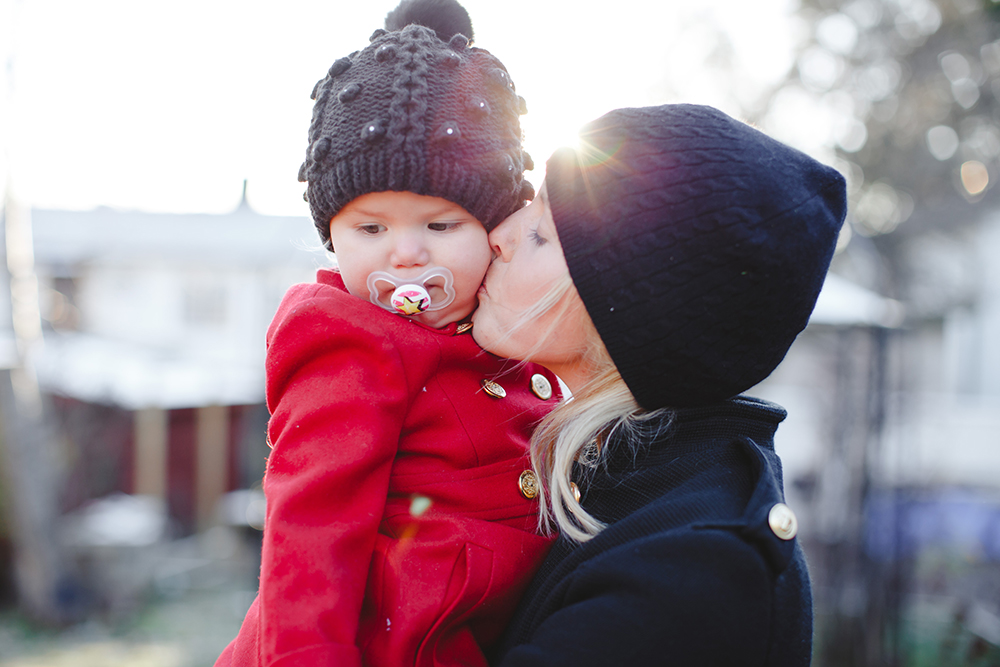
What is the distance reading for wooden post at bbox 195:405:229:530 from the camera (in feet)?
27.5

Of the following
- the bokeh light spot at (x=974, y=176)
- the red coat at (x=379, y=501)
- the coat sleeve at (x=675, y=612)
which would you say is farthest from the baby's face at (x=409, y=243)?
the bokeh light spot at (x=974, y=176)

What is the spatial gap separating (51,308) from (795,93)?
13.0 m

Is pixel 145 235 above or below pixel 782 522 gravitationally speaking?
below

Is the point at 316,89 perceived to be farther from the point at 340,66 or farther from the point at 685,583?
the point at 685,583

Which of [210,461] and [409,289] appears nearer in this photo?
[409,289]

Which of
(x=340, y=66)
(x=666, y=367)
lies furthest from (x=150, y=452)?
(x=666, y=367)

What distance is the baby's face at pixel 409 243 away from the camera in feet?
4.67

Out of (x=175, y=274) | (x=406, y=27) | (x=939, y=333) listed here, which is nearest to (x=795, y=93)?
(x=939, y=333)

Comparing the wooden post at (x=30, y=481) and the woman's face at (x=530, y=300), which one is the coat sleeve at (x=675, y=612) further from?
the wooden post at (x=30, y=481)

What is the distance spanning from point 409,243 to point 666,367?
23.1 inches

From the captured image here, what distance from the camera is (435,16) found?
63.0 inches

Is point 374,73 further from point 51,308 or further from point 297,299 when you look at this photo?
point 51,308

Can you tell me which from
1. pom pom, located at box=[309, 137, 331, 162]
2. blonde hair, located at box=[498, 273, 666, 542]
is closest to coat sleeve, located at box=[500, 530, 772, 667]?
blonde hair, located at box=[498, 273, 666, 542]

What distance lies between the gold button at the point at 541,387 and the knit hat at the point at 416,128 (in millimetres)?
421
